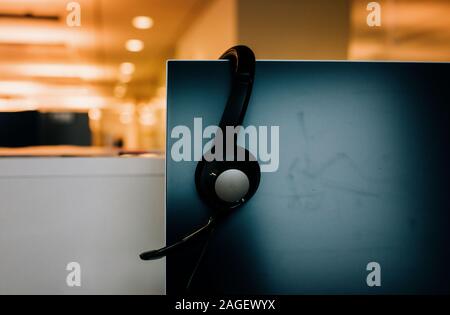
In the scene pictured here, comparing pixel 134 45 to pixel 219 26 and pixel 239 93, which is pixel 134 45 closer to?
pixel 219 26

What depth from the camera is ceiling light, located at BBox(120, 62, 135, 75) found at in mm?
5491

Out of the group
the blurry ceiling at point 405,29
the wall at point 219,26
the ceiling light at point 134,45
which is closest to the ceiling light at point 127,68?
the ceiling light at point 134,45

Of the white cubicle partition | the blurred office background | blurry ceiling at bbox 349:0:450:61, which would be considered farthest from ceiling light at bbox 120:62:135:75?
the white cubicle partition

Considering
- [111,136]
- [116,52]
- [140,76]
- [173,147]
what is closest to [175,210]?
[173,147]

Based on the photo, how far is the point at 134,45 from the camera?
422 cm

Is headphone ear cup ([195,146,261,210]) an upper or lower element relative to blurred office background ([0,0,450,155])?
lower

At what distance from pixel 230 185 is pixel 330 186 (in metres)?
0.13

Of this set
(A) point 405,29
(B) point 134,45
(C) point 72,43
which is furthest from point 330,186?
(B) point 134,45

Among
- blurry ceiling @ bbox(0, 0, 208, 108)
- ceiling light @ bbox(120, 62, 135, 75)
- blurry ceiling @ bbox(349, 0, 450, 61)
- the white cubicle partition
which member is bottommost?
the white cubicle partition

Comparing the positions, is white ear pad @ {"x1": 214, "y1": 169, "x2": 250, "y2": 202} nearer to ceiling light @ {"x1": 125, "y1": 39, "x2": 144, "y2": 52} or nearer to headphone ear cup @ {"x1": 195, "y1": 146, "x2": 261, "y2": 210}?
headphone ear cup @ {"x1": 195, "y1": 146, "x2": 261, "y2": 210}

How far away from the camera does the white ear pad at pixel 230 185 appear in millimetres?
447

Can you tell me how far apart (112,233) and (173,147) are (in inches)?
8.8

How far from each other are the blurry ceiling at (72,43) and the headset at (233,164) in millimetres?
877

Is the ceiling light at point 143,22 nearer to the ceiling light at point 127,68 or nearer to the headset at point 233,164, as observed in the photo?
the ceiling light at point 127,68
